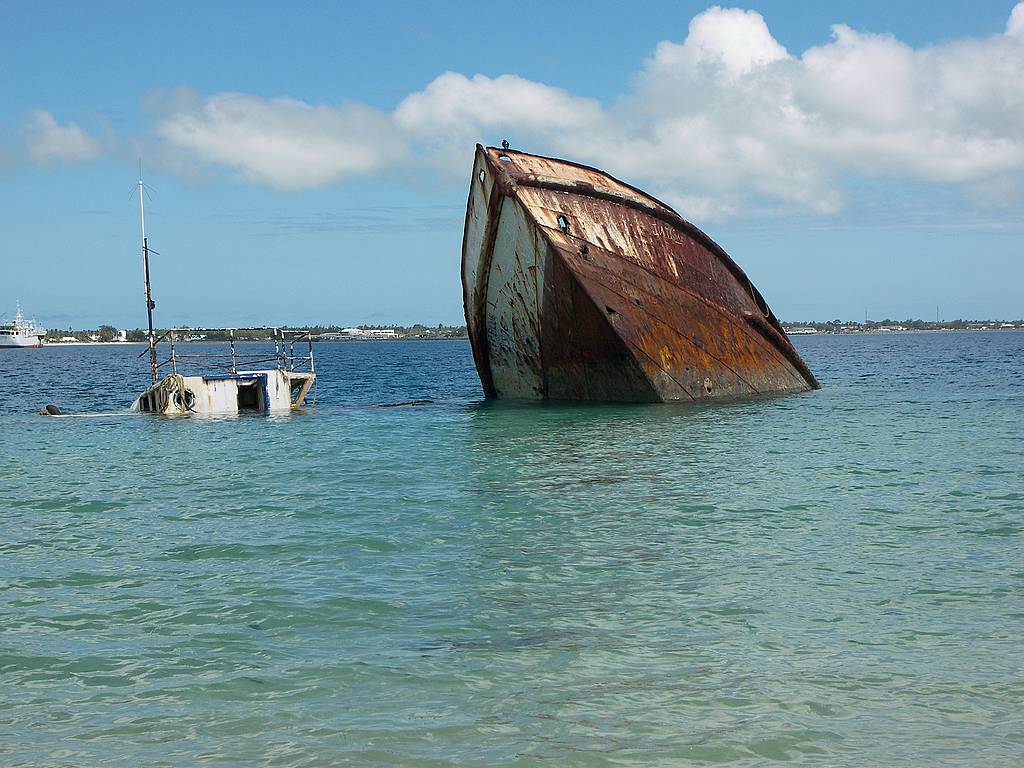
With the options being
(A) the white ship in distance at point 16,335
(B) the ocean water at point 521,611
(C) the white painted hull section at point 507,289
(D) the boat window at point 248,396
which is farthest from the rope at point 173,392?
(A) the white ship in distance at point 16,335

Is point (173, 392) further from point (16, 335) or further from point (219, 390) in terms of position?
point (16, 335)

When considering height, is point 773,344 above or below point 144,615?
above

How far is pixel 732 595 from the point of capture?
6227 mm

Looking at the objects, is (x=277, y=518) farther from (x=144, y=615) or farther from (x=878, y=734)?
(x=878, y=734)

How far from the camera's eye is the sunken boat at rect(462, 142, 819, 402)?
58.1ft

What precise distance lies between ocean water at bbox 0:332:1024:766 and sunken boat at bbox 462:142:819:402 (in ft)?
18.4

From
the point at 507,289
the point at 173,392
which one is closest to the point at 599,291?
the point at 507,289

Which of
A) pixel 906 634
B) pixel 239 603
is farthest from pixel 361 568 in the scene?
pixel 906 634

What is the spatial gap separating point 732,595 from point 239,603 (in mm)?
3002

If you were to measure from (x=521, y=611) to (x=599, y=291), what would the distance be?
39.6 feet

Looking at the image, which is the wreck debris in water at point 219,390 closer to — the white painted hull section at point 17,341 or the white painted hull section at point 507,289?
the white painted hull section at point 507,289

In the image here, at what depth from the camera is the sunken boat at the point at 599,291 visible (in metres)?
17.7

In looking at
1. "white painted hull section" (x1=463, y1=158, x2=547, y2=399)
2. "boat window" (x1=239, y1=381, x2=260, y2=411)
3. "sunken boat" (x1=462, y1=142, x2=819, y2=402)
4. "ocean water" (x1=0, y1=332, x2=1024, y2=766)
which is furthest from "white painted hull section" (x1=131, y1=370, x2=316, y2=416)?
"ocean water" (x1=0, y1=332, x2=1024, y2=766)

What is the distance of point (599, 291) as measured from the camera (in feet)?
57.8
